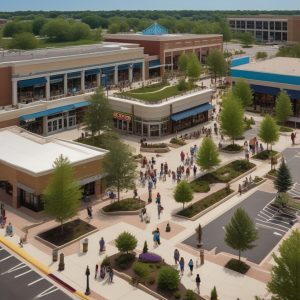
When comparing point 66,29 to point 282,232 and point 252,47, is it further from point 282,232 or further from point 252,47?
point 282,232

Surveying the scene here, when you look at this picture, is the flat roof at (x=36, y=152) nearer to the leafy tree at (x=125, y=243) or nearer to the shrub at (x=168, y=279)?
the leafy tree at (x=125, y=243)

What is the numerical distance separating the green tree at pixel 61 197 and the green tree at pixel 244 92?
38580mm

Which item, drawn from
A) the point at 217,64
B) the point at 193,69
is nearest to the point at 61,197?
the point at 193,69

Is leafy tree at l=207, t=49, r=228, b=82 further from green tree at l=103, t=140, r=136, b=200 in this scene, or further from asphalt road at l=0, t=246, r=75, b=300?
asphalt road at l=0, t=246, r=75, b=300

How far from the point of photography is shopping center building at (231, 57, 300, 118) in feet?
216

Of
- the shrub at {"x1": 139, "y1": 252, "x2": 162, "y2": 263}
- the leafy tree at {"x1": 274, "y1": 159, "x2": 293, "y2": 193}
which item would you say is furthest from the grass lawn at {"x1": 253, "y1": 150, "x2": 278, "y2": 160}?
the shrub at {"x1": 139, "y1": 252, "x2": 162, "y2": 263}

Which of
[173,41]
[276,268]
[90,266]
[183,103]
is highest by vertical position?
[173,41]

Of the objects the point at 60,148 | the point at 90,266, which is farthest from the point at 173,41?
the point at 90,266

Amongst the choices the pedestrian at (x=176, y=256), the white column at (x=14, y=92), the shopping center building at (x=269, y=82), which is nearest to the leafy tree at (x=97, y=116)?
the white column at (x=14, y=92)

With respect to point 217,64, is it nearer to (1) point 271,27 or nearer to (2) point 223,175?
(2) point 223,175

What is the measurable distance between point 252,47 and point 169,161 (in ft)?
368

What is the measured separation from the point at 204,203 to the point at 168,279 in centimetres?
1228

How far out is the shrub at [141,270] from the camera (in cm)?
2553

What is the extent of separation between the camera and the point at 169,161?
46469 millimetres
